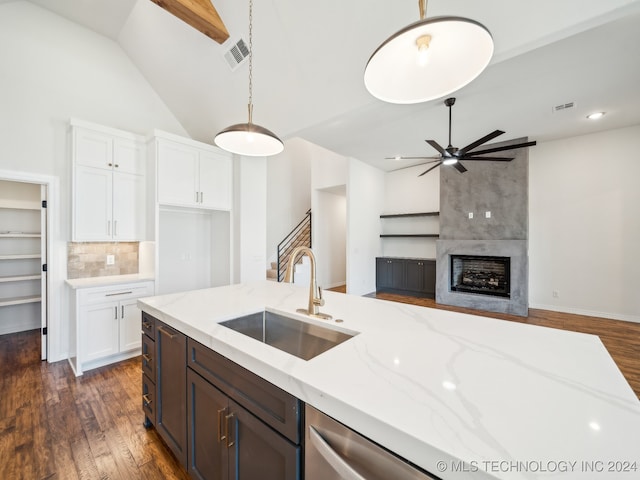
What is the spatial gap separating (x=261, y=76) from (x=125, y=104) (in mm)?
2167

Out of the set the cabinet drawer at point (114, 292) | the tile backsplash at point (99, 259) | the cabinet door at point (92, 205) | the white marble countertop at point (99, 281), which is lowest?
the cabinet drawer at point (114, 292)

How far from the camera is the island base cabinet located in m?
0.97

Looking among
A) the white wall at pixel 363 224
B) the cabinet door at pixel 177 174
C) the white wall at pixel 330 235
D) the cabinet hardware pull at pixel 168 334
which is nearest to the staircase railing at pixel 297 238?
the white wall at pixel 330 235

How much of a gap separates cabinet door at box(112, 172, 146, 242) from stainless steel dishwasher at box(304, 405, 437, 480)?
141 inches

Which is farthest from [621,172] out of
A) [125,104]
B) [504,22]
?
[125,104]

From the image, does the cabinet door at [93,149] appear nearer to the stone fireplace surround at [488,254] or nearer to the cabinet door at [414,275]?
the stone fireplace surround at [488,254]

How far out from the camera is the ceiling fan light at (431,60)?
1000 millimetres

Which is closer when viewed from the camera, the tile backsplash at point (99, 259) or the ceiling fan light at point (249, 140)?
the ceiling fan light at point (249, 140)

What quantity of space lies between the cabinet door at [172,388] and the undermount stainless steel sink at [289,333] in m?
0.30

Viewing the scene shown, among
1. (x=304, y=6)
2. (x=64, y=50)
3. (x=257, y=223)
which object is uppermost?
(x=64, y=50)

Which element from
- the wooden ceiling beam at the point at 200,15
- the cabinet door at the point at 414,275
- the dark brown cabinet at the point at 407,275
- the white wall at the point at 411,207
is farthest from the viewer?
the white wall at the point at 411,207

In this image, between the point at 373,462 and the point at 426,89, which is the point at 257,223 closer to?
the point at 426,89

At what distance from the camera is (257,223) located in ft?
13.4

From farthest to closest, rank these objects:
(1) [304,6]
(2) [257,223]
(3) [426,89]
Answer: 1. (2) [257,223]
2. (1) [304,6]
3. (3) [426,89]
